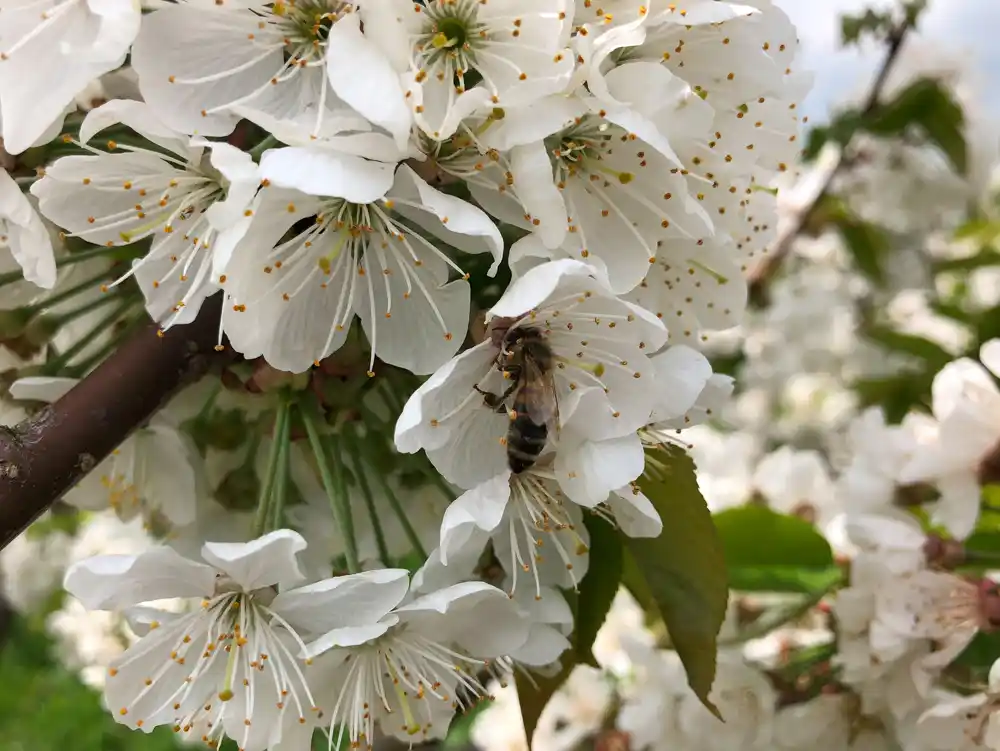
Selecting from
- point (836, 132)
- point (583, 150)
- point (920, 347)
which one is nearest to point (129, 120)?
point (583, 150)

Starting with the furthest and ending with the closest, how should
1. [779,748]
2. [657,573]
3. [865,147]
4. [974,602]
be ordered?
1. [865,147]
2. [779,748]
3. [974,602]
4. [657,573]

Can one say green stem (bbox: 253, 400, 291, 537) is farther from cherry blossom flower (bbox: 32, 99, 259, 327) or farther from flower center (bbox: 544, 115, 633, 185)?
flower center (bbox: 544, 115, 633, 185)

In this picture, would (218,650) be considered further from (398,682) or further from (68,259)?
(68,259)

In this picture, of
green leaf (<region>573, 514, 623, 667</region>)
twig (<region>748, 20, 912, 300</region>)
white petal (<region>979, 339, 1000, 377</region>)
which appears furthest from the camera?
twig (<region>748, 20, 912, 300</region>)

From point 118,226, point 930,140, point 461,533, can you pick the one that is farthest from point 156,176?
→ point 930,140

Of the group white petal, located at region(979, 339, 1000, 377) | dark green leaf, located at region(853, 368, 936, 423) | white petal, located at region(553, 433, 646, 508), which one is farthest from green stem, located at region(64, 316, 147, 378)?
dark green leaf, located at region(853, 368, 936, 423)

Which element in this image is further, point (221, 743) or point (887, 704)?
point (887, 704)

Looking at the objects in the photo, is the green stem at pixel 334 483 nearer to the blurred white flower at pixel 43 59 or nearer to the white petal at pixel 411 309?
the white petal at pixel 411 309

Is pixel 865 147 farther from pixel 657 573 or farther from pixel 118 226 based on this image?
pixel 118 226
